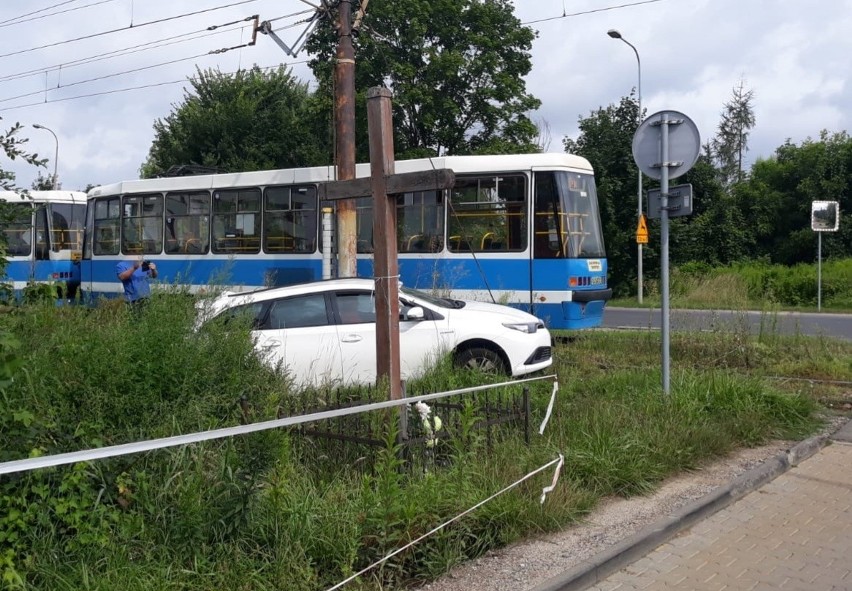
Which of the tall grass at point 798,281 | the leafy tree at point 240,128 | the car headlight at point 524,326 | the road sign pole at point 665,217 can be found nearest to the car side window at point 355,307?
the car headlight at point 524,326

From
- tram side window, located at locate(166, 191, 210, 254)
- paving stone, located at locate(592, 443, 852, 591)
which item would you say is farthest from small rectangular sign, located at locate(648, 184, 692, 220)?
tram side window, located at locate(166, 191, 210, 254)

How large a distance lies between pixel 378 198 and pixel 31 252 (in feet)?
57.5

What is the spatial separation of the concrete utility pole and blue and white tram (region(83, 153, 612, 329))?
60cm

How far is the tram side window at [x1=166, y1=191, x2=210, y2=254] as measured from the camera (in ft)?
58.7

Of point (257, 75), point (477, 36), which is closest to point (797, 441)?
point (477, 36)

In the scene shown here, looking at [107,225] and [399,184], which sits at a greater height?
[107,225]

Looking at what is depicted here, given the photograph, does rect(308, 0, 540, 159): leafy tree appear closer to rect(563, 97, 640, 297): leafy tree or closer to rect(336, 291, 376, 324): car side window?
rect(563, 97, 640, 297): leafy tree

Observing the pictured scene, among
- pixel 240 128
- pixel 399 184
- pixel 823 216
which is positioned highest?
pixel 240 128

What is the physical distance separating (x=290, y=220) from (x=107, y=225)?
19.2 feet

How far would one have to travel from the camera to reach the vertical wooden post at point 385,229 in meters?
6.04

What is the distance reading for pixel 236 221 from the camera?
17438mm

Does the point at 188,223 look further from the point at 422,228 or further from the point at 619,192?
the point at 619,192

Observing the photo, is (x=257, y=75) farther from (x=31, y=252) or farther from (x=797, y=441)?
(x=797, y=441)

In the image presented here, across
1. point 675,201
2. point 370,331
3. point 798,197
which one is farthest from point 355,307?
point 798,197
